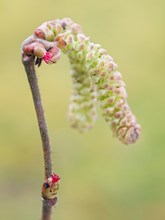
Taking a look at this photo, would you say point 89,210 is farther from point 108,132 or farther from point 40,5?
point 40,5

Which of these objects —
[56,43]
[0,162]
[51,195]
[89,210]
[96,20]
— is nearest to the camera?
[56,43]

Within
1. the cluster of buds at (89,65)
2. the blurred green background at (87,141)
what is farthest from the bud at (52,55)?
the blurred green background at (87,141)

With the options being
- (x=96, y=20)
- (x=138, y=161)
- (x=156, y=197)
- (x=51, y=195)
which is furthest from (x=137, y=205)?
(x=96, y=20)

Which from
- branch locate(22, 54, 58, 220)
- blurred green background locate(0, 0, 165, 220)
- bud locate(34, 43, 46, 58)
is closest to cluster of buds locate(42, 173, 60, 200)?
branch locate(22, 54, 58, 220)

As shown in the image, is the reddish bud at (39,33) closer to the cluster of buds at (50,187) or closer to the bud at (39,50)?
Answer: the bud at (39,50)

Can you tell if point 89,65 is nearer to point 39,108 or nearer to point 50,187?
point 39,108

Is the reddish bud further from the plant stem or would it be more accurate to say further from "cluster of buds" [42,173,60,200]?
"cluster of buds" [42,173,60,200]
